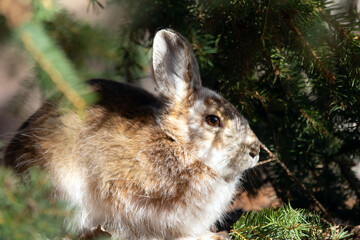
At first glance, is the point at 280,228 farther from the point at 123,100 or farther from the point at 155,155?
the point at 123,100

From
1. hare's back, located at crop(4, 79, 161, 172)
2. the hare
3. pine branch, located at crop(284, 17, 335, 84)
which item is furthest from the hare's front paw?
pine branch, located at crop(284, 17, 335, 84)

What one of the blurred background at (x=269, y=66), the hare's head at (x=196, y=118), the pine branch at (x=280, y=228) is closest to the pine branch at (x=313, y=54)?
the blurred background at (x=269, y=66)

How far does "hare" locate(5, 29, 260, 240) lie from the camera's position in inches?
66.0

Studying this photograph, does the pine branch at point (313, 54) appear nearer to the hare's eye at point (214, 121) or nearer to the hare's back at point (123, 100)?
the hare's eye at point (214, 121)

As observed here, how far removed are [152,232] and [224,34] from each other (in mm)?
915

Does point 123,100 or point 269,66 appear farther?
point 123,100

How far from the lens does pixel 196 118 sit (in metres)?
1.79

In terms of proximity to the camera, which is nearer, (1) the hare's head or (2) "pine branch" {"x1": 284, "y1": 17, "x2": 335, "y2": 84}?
(2) "pine branch" {"x1": 284, "y1": 17, "x2": 335, "y2": 84}

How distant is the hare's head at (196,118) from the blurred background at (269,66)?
0.45 ft

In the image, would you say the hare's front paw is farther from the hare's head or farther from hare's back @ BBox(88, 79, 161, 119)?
hare's back @ BBox(88, 79, 161, 119)

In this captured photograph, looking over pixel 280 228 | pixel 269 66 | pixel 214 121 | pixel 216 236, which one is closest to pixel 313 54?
pixel 269 66

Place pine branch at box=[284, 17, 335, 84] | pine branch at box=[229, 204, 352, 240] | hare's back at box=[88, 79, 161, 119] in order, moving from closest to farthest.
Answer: pine branch at box=[229, 204, 352, 240] → pine branch at box=[284, 17, 335, 84] → hare's back at box=[88, 79, 161, 119]

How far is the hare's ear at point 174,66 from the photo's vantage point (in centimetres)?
171

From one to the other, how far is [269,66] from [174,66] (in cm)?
41
